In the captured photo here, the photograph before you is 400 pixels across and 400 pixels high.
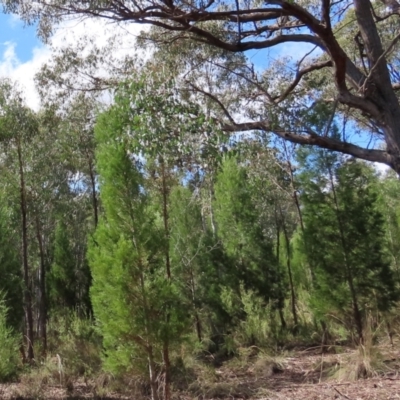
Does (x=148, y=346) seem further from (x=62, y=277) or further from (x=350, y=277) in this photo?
(x=62, y=277)

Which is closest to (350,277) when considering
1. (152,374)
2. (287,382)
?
(287,382)

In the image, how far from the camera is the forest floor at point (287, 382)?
7250 mm

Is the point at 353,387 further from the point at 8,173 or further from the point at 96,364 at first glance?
the point at 8,173

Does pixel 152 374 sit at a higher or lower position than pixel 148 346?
lower

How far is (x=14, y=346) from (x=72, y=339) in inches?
113

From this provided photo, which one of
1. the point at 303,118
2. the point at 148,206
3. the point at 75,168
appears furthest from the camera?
the point at 75,168

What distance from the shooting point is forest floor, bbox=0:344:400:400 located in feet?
23.8

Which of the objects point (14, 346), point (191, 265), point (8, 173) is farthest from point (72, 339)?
point (8, 173)

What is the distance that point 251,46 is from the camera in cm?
717

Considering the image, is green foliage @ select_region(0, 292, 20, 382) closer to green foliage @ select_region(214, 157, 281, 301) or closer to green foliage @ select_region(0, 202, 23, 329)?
green foliage @ select_region(0, 202, 23, 329)

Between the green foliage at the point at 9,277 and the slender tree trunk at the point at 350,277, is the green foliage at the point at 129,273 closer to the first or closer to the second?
the slender tree trunk at the point at 350,277

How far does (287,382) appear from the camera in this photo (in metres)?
10.6

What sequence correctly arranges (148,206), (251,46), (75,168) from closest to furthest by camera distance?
(251,46), (148,206), (75,168)

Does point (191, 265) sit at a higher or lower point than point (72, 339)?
higher
